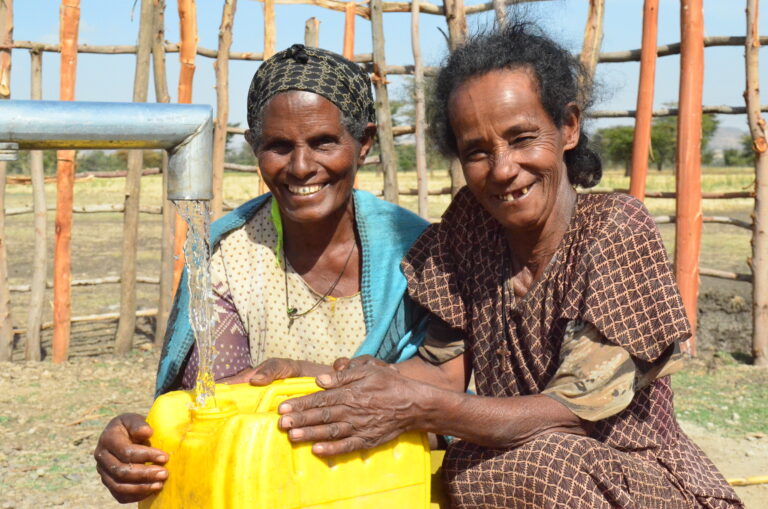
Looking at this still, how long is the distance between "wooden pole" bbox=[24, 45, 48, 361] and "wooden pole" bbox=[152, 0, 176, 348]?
81cm

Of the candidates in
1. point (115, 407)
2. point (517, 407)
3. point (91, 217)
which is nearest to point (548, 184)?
point (517, 407)

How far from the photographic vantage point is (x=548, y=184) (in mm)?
2305

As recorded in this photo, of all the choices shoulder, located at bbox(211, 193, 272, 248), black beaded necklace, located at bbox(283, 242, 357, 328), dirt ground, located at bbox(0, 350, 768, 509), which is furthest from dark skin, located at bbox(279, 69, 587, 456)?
dirt ground, located at bbox(0, 350, 768, 509)

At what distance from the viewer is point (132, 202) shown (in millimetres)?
6312

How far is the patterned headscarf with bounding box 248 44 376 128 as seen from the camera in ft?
8.47

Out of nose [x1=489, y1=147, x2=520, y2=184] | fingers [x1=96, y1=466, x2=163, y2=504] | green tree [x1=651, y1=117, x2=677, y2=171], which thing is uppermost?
green tree [x1=651, y1=117, x2=677, y2=171]

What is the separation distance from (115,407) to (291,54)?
336 centimetres

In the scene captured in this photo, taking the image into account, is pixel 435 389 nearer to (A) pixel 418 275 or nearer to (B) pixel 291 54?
(A) pixel 418 275

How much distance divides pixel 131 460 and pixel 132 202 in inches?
180

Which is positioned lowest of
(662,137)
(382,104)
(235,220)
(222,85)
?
(235,220)

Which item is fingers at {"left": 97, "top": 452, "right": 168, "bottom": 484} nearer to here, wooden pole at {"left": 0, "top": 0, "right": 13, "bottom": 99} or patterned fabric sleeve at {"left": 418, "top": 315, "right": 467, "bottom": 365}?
patterned fabric sleeve at {"left": 418, "top": 315, "right": 467, "bottom": 365}

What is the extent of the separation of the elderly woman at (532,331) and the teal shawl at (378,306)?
5.3 inches

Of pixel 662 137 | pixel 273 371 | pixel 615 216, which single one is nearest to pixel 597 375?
pixel 615 216

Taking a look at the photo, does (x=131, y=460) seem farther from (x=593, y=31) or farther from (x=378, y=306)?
(x=593, y=31)
